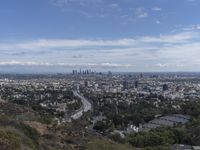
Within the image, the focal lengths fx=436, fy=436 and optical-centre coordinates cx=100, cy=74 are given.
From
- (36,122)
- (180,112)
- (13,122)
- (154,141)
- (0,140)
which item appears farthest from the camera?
(180,112)

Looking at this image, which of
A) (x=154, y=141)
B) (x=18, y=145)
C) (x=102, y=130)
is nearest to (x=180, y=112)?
(x=102, y=130)

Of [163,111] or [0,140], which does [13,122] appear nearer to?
[0,140]

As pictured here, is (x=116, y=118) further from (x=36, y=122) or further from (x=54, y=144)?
Result: (x=54, y=144)

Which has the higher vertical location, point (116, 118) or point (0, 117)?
point (0, 117)

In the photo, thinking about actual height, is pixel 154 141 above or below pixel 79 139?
below

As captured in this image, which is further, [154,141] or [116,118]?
[116,118]

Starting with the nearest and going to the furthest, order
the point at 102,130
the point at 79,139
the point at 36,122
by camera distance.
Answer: the point at 79,139, the point at 36,122, the point at 102,130

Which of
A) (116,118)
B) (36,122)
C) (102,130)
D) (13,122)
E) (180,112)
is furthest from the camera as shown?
(180,112)

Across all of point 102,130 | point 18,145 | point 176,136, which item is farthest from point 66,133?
point 102,130

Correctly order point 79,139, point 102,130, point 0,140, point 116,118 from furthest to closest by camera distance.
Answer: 1. point 116,118
2. point 102,130
3. point 79,139
4. point 0,140
